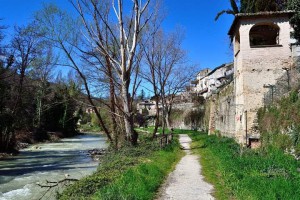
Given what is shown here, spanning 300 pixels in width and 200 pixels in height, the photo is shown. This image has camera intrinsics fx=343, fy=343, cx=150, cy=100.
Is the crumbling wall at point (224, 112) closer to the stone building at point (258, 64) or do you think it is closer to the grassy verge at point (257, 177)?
the stone building at point (258, 64)

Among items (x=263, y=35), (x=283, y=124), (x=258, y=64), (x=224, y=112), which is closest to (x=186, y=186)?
(x=283, y=124)

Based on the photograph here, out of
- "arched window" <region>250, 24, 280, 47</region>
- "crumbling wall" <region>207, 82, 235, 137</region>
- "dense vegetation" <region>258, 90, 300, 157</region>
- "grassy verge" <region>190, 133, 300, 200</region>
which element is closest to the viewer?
"grassy verge" <region>190, 133, 300, 200</region>

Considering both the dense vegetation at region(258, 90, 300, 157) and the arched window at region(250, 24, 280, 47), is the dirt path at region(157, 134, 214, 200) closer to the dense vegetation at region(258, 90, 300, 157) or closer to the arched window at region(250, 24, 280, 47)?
the dense vegetation at region(258, 90, 300, 157)

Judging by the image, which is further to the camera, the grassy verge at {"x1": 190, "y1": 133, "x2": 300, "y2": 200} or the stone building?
the stone building

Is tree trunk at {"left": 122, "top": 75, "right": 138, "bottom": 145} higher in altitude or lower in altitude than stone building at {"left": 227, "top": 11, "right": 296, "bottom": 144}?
lower

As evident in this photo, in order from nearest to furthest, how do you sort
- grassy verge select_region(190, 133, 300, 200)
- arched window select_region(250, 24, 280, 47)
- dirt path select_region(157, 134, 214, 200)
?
grassy verge select_region(190, 133, 300, 200)
dirt path select_region(157, 134, 214, 200)
arched window select_region(250, 24, 280, 47)

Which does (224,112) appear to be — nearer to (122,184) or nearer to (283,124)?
(283,124)

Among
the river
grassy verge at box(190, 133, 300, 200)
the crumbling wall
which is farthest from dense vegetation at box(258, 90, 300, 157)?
the river

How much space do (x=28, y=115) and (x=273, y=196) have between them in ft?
123

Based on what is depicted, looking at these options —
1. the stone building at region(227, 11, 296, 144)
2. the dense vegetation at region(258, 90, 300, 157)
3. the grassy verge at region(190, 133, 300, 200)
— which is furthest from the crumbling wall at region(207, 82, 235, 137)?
the grassy verge at region(190, 133, 300, 200)

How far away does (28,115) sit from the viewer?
133 feet

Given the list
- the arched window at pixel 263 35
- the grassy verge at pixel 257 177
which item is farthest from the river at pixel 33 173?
the arched window at pixel 263 35

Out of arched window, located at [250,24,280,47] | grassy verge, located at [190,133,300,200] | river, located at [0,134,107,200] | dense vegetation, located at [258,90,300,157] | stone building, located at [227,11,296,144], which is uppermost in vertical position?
arched window, located at [250,24,280,47]

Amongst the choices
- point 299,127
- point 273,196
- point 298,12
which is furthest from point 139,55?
point 273,196
